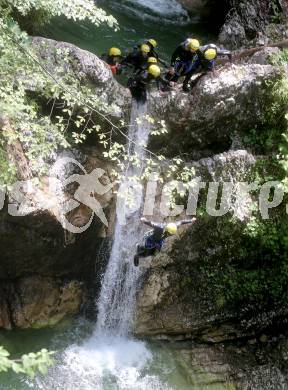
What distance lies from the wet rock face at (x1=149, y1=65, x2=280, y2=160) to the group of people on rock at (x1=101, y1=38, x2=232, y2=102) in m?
0.35

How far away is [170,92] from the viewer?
9523 mm

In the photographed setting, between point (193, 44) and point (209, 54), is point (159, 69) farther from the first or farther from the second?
point (209, 54)

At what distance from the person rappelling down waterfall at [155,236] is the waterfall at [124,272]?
1.61ft

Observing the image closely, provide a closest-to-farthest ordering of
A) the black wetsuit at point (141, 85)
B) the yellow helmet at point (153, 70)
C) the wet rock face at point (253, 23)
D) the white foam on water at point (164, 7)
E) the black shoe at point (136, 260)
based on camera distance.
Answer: the black shoe at point (136, 260), the yellow helmet at point (153, 70), the black wetsuit at point (141, 85), the wet rock face at point (253, 23), the white foam on water at point (164, 7)

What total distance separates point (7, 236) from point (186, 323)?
4.43 metres

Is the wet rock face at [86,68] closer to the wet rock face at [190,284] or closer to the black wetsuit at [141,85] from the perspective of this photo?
the black wetsuit at [141,85]

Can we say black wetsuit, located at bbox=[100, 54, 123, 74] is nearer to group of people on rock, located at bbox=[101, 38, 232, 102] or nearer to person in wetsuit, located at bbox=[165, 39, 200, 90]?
group of people on rock, located at bbox=[101, 38, 232, 102]

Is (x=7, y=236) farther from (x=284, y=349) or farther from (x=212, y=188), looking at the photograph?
(x=284, y=349)

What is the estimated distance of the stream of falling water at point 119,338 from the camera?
28.8 feet

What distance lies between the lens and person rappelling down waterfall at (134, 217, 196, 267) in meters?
8.53

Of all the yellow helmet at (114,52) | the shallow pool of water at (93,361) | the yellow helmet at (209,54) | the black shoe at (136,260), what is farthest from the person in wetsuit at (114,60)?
the shallow pool of water at (93,361)

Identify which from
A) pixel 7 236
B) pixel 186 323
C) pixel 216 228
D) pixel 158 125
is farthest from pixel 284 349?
pixel 7 236

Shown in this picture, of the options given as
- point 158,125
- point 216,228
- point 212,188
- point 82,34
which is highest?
point 82,34

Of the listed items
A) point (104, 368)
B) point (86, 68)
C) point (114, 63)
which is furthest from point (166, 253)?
point (114, 63)
